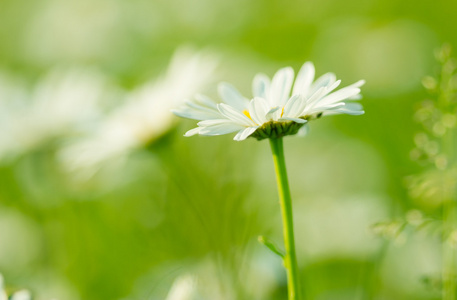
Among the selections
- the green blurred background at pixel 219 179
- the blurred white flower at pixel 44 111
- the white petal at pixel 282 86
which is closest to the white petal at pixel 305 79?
the white petal at pixel 282 86

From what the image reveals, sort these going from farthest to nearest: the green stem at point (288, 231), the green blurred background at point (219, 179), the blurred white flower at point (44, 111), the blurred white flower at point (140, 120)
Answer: the blurred white flower at point (44, 111)
the blurred white flower at point (140, 120)
the green blurred background at point (219, 179)
the green stem at point (288, 231)

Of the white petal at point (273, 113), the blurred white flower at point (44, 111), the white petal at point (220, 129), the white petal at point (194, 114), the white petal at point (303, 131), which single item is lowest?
the white petal at point (303, 131)

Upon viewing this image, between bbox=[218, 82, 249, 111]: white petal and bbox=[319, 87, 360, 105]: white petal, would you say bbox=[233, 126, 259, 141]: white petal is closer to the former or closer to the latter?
bbox=[319, 87, 360, 105]: white petal

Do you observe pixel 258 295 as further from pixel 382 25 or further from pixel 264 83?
pixel 382 25

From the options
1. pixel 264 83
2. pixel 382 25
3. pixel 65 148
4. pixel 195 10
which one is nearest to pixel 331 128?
pixel 382 25

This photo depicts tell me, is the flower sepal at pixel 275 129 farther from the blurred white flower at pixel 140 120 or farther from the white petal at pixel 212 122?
Result: the blurred white flower at pixel 140 120

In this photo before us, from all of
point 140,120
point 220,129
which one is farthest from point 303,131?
point 140,120
